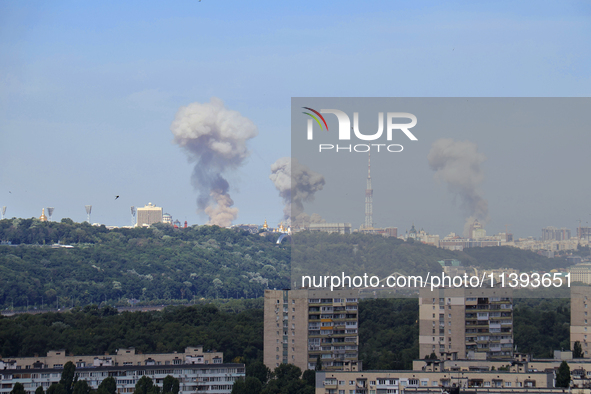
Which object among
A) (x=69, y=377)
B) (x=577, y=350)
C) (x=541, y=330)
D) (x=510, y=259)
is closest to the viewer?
(x=69, y=377)

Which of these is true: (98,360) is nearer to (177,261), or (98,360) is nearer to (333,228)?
(333,228)

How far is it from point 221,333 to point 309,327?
17.2 feet

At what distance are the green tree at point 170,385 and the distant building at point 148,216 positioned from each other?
57.6 metres

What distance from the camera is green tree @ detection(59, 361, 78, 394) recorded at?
62.4ft

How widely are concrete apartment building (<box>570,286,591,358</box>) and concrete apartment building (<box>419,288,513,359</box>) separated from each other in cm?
197

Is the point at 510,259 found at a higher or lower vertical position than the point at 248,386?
higher

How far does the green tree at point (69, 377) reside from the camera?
19031 mm

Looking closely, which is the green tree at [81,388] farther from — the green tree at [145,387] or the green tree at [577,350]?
the green tree at [577,350]

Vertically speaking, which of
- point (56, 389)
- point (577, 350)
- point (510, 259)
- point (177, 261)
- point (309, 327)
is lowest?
point (56, 389)

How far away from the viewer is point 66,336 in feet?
90.0

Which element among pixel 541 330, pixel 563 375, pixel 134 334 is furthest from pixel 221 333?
pixel 563 375

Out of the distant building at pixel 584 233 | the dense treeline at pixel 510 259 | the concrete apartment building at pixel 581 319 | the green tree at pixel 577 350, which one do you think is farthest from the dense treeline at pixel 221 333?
the distant building at pixel 584 233

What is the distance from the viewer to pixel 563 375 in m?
16.1

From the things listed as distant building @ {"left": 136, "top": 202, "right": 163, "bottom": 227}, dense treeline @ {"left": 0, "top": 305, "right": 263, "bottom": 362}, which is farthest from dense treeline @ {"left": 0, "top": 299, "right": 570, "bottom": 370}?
distant building @ {"left": 136, "top": 202, "right": 163, "bottom": 227}
